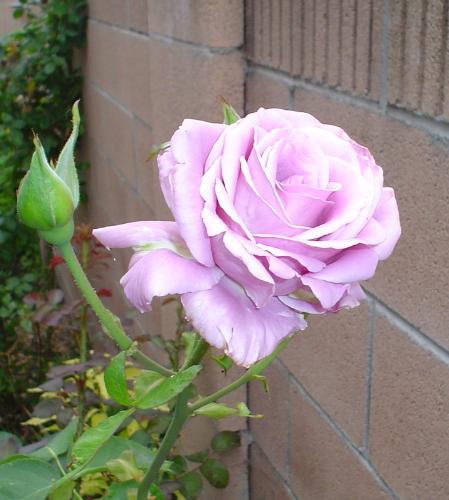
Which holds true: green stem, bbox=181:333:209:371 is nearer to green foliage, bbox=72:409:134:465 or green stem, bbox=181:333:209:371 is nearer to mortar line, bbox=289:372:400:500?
green foliage, bbox=72:409:134:465

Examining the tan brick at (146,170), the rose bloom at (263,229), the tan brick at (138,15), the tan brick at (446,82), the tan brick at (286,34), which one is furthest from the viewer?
Result: the tan brick at (138,15)

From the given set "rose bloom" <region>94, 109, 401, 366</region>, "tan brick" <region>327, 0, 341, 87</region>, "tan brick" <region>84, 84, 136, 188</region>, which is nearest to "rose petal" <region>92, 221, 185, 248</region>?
"rose bloom" <region>94, 109, 401, 366</region>

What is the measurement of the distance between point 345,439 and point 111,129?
189cm

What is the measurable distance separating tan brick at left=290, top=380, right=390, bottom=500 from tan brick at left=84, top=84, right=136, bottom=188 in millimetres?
1262

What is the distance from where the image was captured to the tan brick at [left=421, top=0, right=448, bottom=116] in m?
0.93

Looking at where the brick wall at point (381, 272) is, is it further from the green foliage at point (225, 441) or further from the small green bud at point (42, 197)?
the small green bud at point (42, 197)

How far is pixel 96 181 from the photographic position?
3.46 metres

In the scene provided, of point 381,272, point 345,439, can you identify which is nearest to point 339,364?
point 345,439

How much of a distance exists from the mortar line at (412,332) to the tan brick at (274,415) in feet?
1.49

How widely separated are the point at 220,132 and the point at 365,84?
547 millimetres

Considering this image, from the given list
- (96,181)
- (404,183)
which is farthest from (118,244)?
(96,181)

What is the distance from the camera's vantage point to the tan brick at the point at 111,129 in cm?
268

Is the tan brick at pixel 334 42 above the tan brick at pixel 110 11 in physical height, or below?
above

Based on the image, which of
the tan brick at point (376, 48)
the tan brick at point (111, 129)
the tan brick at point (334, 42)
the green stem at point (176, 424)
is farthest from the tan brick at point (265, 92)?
the tan brick at point (111, 129)
